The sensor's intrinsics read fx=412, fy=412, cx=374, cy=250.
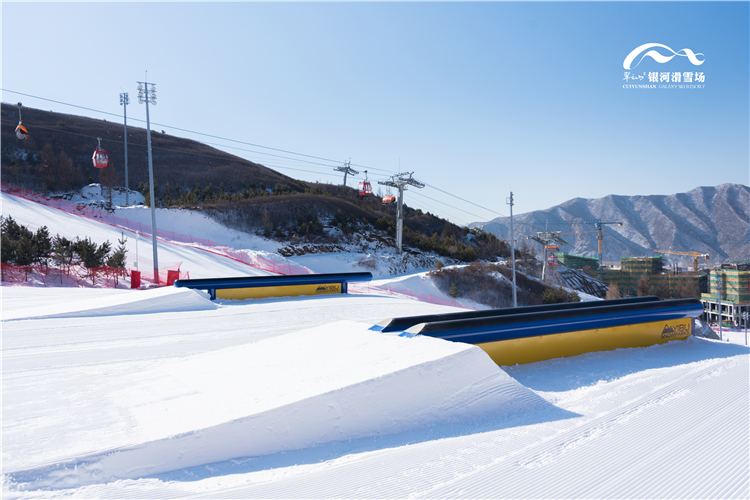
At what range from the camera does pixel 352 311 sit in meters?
10.9

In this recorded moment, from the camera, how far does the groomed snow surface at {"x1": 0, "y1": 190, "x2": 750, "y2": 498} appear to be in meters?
2.78

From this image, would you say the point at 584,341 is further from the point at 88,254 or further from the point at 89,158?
the point at 89,158

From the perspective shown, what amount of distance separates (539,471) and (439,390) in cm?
121

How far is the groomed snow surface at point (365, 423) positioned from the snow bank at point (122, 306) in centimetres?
309

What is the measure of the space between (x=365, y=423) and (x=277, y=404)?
0.77 metres

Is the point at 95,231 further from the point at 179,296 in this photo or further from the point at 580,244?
the point at 580,244

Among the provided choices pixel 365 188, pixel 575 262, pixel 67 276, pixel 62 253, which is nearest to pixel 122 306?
pixel 67 276

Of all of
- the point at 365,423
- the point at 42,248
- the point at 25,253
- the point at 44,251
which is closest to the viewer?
the point at 365,423

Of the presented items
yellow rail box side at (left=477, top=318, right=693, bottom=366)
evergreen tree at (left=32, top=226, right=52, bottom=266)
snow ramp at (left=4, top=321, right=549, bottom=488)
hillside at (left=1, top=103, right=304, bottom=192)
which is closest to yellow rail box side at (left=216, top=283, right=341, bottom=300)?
snow ramp at (left=4, top=321, right=549, bottom=488)

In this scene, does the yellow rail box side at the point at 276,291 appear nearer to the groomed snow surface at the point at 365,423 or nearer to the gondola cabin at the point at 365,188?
the groomed snow surface at the point at 365,423

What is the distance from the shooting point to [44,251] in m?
19.5

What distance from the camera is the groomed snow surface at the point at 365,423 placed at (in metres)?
2.78

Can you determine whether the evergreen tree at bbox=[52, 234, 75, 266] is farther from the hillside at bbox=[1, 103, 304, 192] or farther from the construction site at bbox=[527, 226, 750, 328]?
the construction site at bbox=[527, 226, 750, 328]

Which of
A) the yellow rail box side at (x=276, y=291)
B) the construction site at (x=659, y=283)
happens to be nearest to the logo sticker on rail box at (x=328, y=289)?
the yellow rail box side at (x=276, y=291)
